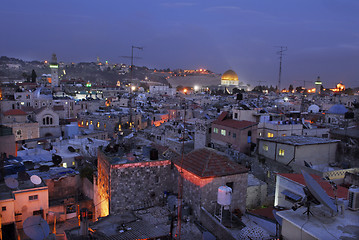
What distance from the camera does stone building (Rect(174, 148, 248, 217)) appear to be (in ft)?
26.2

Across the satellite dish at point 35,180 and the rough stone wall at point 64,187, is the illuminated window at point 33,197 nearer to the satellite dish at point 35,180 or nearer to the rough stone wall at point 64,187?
the satellite dish at point 35,180

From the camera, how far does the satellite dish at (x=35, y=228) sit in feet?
26.1

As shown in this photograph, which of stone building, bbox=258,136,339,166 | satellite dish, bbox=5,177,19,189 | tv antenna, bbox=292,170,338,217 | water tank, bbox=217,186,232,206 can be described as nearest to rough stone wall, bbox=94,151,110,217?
satellite dish, bbox=5,177,19,189

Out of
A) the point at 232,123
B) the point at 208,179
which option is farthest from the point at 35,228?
the point at 232,123

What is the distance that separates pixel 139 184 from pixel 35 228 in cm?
315

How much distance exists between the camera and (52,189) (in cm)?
1234

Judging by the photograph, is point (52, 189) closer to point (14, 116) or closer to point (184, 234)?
point (184, 234)

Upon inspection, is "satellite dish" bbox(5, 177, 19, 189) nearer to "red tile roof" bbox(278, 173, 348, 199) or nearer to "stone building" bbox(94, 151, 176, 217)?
"stone building" bbox(94, 151, 176, 217)

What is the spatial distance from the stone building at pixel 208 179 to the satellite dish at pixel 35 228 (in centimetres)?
416

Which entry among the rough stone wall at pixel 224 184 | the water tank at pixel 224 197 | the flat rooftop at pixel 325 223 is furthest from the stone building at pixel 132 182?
the flat rooftop at pixel 325 223

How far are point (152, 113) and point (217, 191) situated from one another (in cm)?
2646

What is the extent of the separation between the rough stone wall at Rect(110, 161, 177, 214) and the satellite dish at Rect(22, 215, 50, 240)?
1.94 meters

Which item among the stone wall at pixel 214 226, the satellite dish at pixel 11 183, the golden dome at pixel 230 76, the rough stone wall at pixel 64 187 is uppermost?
the golden dome at pixel 230 76

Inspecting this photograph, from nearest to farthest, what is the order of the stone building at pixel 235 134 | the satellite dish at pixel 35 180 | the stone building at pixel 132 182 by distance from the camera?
the stone building at pixel 132 182 → the satellite dish at pixel 35 180 → the stone building at pixel 235 134
